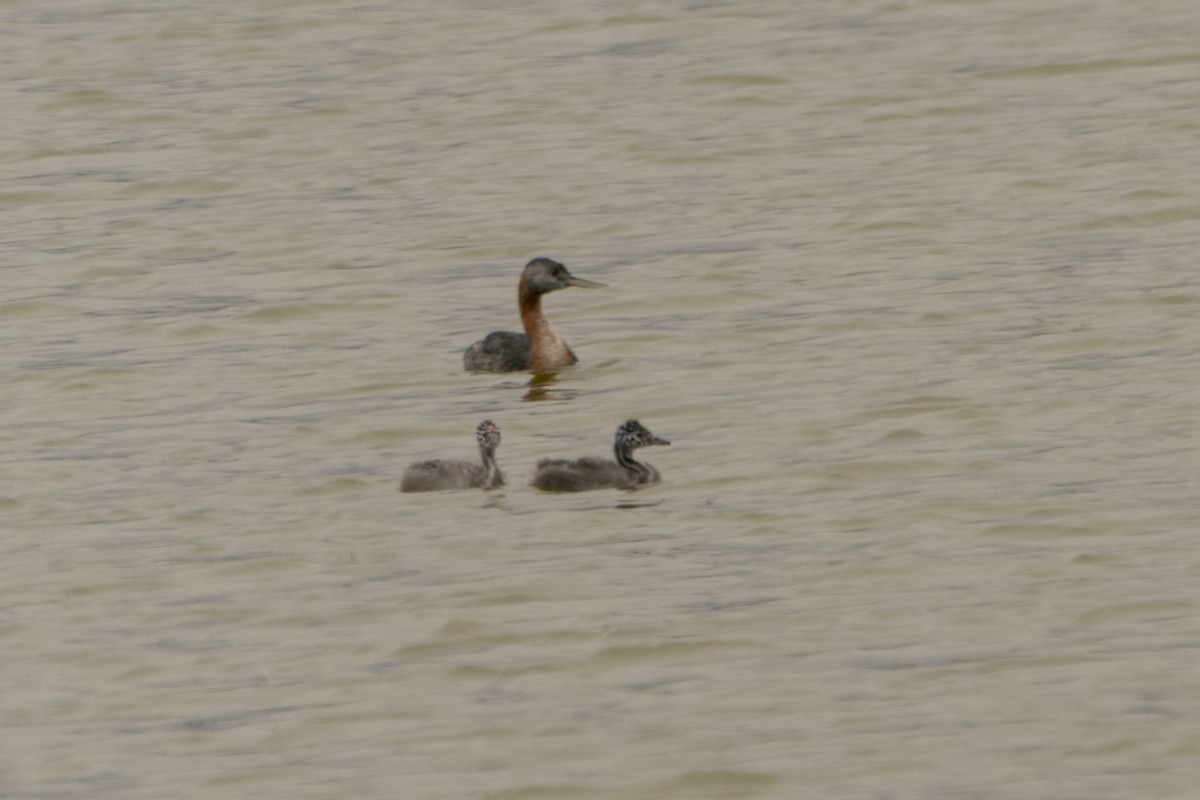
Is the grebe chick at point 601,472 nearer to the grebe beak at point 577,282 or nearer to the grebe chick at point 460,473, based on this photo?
the grebe chick at point 460,473

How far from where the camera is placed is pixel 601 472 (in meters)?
14.0

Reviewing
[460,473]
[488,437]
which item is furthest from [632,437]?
[460,473]

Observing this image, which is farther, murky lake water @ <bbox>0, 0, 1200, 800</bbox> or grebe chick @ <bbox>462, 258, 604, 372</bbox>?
grebe chick @ <bbox>462, 258, 604, 372</bbox>

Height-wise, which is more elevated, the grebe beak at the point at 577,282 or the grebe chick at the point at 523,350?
the grebe beak at the point at 577,282

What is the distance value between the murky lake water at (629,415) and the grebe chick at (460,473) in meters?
0.11

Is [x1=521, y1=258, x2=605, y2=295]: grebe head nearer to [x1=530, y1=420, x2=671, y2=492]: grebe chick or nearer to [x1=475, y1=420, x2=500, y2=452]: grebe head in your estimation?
[x1=475, y1=420, x2=500, y2=452]: grebe head

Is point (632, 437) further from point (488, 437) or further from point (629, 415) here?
point (629, 415)

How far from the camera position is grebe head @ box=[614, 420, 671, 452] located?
14141mm

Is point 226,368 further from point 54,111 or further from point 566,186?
point 54,111

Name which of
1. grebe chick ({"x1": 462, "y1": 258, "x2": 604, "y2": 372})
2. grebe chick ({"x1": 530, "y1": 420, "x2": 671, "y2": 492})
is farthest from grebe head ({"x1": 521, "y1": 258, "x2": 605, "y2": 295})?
grebe chick ({"x1": 530, "y1": 420, "x2": 671, "y2": 492})

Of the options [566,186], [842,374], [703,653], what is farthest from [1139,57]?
[703,653]

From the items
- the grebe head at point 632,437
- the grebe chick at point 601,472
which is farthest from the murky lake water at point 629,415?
the grebe head at point 632,437

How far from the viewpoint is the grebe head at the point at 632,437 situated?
46.4 feet

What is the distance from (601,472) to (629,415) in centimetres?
217
